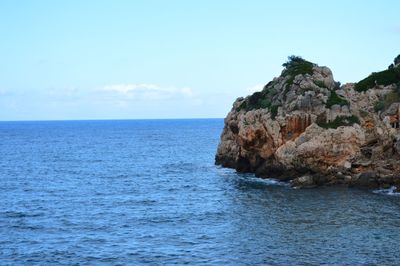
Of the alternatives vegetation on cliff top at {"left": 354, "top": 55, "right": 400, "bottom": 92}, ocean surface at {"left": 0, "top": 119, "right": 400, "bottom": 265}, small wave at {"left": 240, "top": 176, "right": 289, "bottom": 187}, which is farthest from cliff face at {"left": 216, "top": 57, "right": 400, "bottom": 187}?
ocean surface at {"left": 0, "top": 119, "right": 400, "bottom": 265}

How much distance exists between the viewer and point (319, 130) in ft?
213

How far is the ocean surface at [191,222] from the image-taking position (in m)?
37.0

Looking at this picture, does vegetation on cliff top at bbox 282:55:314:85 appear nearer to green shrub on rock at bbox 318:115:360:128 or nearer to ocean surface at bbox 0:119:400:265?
green shrub on rock at bbox 318:115:360:128

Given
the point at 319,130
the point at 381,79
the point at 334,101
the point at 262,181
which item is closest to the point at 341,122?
the point at 319,130

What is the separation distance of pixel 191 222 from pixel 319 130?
25.0m

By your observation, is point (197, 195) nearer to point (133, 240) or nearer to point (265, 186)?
point (265, 186)

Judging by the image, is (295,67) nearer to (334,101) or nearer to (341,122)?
(334,101)

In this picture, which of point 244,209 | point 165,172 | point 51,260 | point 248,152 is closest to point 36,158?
point 165,172

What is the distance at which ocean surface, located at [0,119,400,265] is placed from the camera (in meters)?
37.0

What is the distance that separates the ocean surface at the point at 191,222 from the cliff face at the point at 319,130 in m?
2.87

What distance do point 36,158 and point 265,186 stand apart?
60832 millimetres

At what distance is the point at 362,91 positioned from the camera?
73.9 meters

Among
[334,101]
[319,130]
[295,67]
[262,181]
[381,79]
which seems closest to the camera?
[319,130]

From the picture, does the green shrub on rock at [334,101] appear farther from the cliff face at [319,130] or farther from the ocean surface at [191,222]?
the ocean surface at [191,222]
